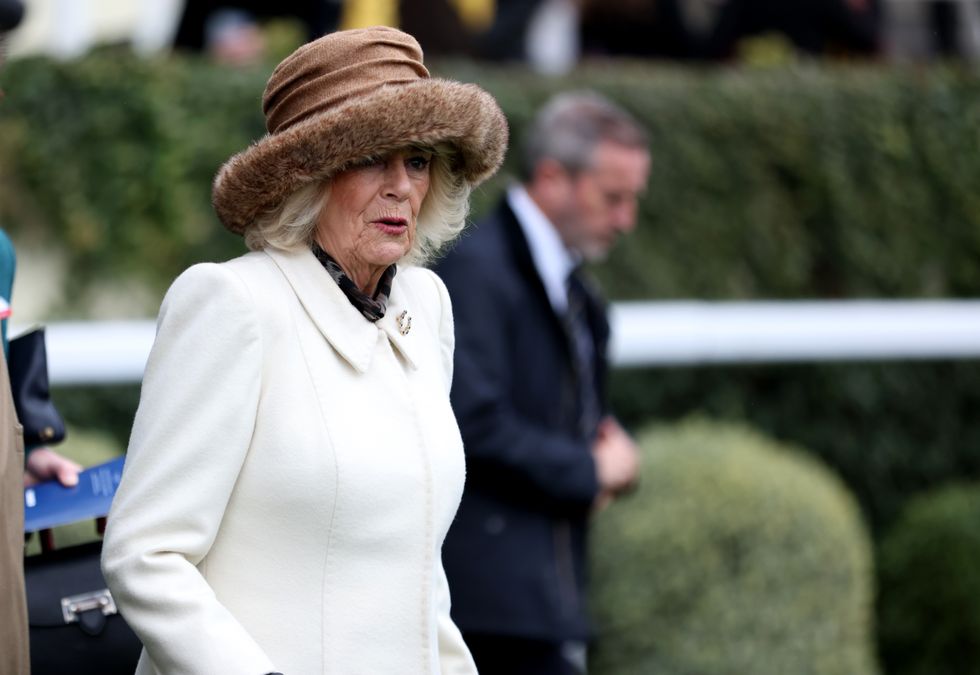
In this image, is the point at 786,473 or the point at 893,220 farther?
the point at 893,220

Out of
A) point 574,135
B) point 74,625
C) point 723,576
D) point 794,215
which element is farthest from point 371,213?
point 794,215

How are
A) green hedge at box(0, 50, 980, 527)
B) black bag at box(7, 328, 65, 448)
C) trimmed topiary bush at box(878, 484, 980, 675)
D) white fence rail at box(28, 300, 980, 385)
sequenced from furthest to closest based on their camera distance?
trimmed topiary bush at box(878, 484, 980, 675) < white fence rail at box(28, 300, 980, 385) < green hedge at box(0, 50, 980, 527) < black bag at box(7, 328, 65, 448)

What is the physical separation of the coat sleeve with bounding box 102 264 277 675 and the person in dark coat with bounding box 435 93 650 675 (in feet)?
5.80

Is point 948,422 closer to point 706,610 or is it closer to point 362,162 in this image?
point 706,610

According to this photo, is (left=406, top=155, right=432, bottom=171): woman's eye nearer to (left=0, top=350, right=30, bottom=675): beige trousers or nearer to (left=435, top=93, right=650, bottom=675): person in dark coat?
(left=0, top=350, right=30, bottom=675): beige trousers

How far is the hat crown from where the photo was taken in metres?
2.66

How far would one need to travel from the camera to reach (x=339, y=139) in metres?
2.60

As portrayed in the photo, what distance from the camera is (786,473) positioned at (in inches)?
234

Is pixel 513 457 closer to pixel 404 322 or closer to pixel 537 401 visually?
pixel 537 401

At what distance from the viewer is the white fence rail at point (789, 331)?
6.48m

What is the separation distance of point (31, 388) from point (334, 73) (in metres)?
0.86

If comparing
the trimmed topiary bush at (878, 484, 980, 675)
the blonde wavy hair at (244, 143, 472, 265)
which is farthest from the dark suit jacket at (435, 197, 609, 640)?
the trimmed topiary bush at (878, 484, 980, 675)

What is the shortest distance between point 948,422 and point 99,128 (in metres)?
3.78

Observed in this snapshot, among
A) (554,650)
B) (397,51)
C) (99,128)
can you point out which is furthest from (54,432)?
(99,128)
